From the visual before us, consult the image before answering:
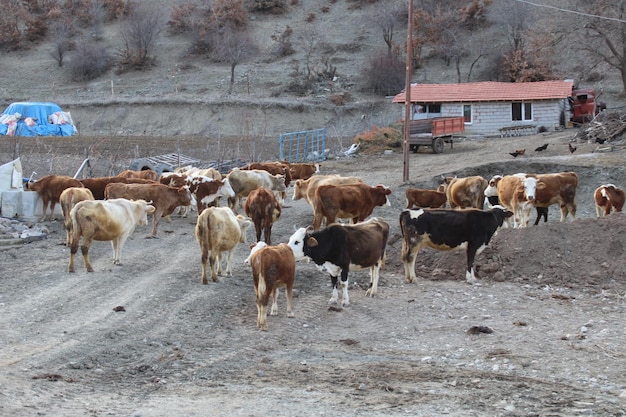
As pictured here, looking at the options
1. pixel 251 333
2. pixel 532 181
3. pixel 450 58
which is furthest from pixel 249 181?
pixel 450 58

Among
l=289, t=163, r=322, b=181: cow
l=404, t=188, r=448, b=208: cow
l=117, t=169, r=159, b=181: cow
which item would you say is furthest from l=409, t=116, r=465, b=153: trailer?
l=404, t=188, r=448, b=208: cow

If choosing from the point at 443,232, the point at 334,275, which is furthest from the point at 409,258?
the point at 334,275

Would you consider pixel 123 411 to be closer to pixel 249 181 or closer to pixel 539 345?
pixel 539 345

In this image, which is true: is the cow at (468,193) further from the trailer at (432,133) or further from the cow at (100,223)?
the trailer at (432,133)

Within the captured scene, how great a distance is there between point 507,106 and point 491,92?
4.12 ft

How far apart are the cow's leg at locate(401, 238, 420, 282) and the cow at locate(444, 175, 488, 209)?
5.79m

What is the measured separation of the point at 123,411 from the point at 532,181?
14100 millimetres

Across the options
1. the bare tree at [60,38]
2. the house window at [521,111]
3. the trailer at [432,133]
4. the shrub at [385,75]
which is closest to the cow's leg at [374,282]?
the trailer at [432,133]

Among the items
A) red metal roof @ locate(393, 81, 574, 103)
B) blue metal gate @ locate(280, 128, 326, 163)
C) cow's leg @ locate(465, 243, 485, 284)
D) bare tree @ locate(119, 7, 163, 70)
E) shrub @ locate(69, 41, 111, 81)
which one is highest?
bare tree @ locate(119, 7, 163, 70)

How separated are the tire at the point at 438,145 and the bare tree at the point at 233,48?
88.4 ft

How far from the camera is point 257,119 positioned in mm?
57281

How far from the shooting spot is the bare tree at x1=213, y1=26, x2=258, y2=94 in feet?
219

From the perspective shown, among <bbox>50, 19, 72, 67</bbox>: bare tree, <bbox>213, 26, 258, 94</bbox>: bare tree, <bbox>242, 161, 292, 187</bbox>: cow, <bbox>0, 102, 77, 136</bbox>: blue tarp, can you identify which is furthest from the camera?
<bbox>50, 19, 72, 67</bbox>: bare tree

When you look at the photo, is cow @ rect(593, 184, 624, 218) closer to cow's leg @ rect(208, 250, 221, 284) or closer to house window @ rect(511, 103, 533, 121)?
cow's leg @ rect(208, 250, 221, 284)
